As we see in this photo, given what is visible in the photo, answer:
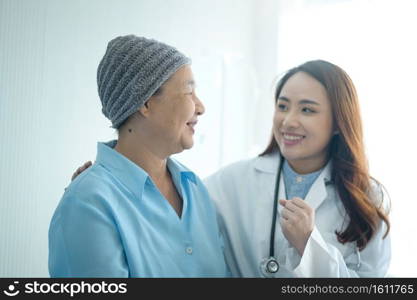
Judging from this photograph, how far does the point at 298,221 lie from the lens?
1.31 metres

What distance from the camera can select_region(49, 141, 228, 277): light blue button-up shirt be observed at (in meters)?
1.03

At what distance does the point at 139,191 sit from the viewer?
1203mm

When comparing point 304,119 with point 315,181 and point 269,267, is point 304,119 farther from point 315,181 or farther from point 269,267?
point 269,267

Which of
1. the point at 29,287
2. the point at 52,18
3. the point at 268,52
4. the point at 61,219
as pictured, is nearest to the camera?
the point at 61,219

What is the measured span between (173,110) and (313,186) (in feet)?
2.17

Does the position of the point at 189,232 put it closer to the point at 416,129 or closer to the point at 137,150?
the point at 137,150

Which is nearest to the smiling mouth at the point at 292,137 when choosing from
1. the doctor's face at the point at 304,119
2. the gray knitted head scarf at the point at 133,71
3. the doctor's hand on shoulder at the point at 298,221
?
the doctor's face at the point at 304,119

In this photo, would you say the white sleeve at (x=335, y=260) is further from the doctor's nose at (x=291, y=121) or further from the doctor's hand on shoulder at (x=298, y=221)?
the doctor's nose at (x=291, y=121)

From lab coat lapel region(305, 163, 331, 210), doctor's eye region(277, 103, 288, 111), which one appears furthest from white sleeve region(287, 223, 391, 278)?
doctor's eye region(277, 103, 288, 111)

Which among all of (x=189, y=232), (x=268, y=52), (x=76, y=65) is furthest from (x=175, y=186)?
(x=268, y=52)

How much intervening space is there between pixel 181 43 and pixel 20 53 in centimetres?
103

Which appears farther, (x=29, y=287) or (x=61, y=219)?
(x=29, y=287)

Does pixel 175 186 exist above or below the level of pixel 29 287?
above

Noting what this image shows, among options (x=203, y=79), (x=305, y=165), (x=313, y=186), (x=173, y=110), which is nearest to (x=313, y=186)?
(x=313, y=186)
